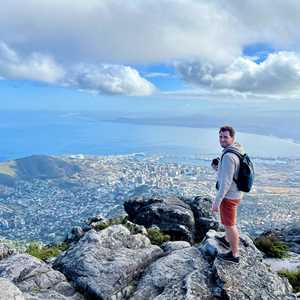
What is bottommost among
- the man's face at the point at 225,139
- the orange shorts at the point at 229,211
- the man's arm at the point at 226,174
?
the orange shorts at the point at 229,211

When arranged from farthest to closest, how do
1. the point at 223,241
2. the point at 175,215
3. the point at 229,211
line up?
the point at 175,215, the point at 223,241, the point at 229,211

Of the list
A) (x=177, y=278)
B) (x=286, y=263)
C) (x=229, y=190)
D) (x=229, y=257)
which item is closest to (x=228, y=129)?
(x=229, y=190)

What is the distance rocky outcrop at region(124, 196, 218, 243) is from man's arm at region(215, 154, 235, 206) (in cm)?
1015

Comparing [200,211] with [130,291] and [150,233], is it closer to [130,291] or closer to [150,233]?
[150,233]

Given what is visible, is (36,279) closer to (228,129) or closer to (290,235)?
(228,129)

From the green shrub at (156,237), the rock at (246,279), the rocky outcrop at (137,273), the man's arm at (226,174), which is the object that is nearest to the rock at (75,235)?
the green shrub at (156,237)

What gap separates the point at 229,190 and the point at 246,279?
2398mm

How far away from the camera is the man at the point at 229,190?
11.9 m

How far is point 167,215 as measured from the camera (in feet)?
75.0

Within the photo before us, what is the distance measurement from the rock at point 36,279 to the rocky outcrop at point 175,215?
1013 centimetres

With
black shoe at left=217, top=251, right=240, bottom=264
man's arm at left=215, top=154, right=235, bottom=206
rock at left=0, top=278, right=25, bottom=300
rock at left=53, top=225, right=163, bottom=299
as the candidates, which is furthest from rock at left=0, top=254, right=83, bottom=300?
man's arm at left=215, top=154, right=235, bottom=206

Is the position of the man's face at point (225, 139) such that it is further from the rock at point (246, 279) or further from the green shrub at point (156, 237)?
the green shrub at point (156, 237)

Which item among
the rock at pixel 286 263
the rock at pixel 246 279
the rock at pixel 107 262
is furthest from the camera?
the rock at pixel 286 263

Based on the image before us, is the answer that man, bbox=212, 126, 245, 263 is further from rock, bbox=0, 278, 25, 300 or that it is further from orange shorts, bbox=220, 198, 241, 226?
rock, bbox=0, 278, 25, 300
